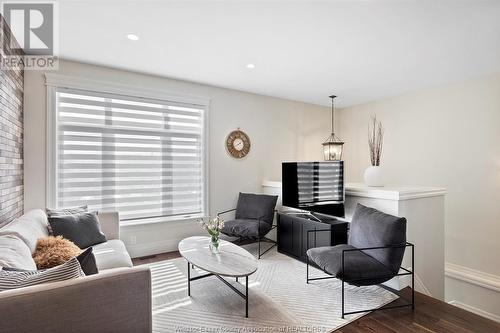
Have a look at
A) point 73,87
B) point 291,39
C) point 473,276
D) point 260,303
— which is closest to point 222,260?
point 260,303

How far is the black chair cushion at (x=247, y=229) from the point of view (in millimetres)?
3787

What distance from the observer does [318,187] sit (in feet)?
11.8

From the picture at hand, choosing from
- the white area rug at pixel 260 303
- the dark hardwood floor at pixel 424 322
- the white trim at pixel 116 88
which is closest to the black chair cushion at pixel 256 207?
the white area rug at pixel 260 303

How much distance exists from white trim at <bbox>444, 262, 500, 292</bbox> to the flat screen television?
224 centimetres

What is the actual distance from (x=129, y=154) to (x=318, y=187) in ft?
8.50

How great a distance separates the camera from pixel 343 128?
5.94 m

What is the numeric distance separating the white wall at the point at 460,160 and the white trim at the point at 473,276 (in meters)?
0.05

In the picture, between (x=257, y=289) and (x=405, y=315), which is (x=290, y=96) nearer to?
(x=257, y=289)

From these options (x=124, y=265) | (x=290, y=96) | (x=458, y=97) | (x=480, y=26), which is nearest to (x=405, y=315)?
(x=124, y=265)

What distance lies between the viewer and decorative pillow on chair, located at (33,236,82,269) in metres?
2.05

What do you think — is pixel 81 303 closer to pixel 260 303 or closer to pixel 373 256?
pixel 260 303

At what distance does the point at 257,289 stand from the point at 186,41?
8.72ft

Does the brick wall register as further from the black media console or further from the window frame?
the black media console

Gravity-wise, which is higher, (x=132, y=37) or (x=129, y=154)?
(x=132, y=37)
